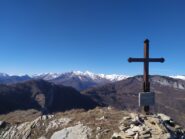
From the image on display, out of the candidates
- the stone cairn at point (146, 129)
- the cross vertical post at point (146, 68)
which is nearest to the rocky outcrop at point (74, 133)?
the stone cairn at point (146, 129)

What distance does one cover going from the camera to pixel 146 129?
1902 centimetres

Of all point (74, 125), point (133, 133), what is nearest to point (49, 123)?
point (74, 125)

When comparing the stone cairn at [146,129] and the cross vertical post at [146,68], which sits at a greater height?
the cross vertical post at [146,68]

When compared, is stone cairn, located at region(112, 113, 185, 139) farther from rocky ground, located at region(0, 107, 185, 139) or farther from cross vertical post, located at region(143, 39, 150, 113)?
cross vertical post, located at region(143, 39, 150, 113)

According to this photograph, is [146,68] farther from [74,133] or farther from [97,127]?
[74,133]

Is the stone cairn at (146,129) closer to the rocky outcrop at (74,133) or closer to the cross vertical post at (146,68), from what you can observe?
the rocky outcrop at (74,133)

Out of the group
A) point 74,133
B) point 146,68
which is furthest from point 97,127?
→ point 146,68

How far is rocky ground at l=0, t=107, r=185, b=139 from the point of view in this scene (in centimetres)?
1900

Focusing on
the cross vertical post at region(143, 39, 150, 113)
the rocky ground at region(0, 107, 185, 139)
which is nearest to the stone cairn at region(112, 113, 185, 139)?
the rocky ground at region(0, 107, 185, 139)

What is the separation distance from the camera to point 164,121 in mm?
21547

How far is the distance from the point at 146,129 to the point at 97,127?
3.59 meters

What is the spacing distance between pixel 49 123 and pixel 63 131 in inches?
89.7

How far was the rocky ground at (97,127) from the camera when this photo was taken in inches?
748

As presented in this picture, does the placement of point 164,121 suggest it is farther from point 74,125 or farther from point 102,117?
point 74,125
